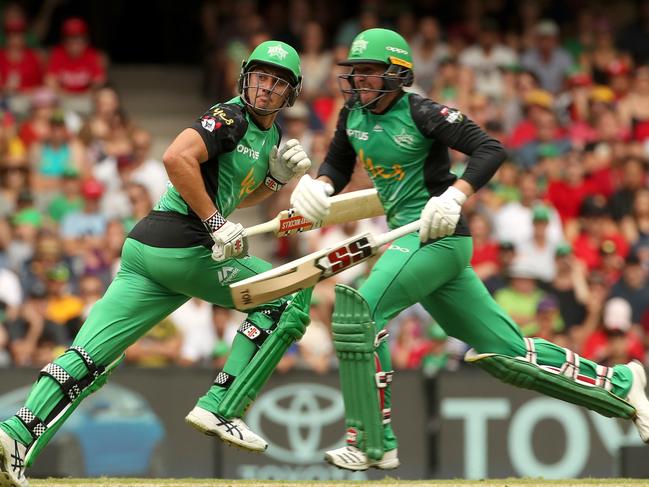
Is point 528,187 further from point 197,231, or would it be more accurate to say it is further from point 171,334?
point 197,231

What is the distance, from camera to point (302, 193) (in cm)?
802

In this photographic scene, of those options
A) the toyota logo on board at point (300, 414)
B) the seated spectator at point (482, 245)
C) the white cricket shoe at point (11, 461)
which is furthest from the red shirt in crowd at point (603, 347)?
the white cricket shoe at point (11, 461)

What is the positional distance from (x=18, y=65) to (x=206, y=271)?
853 cm

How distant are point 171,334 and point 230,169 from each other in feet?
16.3

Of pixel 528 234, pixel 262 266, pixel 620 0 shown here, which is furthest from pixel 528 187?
pixel 262 266

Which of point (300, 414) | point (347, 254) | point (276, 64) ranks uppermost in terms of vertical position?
point (276, 64)

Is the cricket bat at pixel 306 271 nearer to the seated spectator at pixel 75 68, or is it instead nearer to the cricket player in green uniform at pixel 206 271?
the cricket player in green uniform at pixel 206 271

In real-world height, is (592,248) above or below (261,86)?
below

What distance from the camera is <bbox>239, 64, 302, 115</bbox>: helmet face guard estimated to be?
812cm

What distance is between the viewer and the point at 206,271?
8.11 meters

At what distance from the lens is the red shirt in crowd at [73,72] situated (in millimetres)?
15898

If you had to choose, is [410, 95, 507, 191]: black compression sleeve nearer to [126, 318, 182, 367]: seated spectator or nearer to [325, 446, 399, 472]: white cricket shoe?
[325, 446, 399, 472]: white cricket shoe

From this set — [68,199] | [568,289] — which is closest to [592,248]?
[568,289]

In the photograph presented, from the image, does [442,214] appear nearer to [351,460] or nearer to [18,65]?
[351,460]
